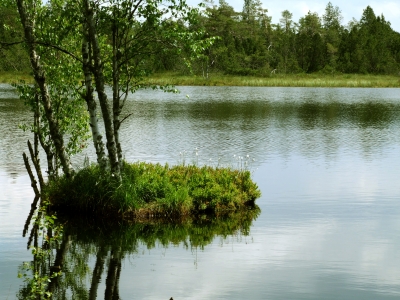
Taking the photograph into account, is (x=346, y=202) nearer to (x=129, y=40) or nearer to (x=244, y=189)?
(x=244, y=189)

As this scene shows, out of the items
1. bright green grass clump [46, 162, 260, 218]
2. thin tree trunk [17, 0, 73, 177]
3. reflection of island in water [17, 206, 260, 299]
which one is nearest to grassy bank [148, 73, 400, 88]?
bright green grass clump [46, 162, 260, 218]

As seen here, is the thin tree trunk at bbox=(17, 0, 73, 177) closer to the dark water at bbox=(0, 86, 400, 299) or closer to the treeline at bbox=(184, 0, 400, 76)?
the dark water at bbox=(0, 86, 400, 299)

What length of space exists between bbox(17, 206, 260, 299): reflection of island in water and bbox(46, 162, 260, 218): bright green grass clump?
53 cm

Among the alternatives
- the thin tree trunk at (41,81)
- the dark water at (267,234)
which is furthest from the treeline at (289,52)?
the thin tree trunk at (41,81)

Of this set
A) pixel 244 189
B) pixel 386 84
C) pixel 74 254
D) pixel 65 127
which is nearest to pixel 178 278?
pixel 74 254

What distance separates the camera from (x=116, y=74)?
22672 millimetres

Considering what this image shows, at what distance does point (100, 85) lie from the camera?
21812 mm

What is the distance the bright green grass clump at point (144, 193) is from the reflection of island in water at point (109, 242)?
526mm

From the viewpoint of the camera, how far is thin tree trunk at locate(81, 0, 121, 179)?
21.1m

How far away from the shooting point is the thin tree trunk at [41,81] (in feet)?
72.4

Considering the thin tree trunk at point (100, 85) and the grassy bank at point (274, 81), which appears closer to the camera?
the thin tree trunk at point (100, 85)

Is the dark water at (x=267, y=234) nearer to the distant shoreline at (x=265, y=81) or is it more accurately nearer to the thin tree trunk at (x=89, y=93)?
the thin tree trunk at (x=89, y=93)

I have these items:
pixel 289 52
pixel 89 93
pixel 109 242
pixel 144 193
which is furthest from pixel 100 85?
pixel 289 52

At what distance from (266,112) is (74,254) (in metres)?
51.0
